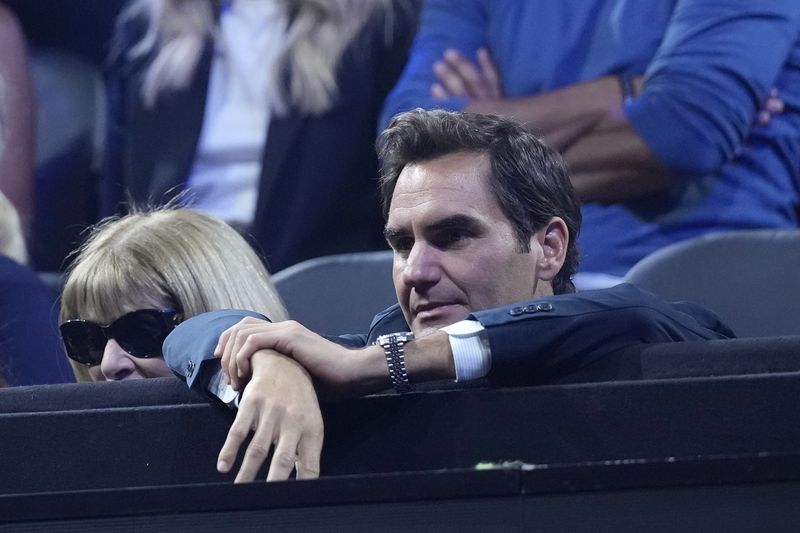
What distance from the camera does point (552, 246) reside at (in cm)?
177

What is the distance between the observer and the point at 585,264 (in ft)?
8.76

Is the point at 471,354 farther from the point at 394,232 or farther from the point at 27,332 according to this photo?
the point at 27,332

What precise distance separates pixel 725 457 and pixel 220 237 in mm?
1167

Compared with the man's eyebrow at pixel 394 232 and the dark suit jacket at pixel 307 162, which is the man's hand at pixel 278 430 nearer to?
the man's eyebrow at pixel 394 232

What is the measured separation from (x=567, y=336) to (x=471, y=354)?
11cm

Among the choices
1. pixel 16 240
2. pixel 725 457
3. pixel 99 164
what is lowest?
pixel 16 240

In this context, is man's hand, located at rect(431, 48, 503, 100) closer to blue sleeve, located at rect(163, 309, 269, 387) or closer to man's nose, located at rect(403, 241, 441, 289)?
man's nose, located at rect(403, 241, 441, 289)

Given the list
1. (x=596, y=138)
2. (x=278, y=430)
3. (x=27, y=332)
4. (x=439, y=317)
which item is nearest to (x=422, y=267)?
(x=439, y=317)

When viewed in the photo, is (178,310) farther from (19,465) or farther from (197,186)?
(197,186)

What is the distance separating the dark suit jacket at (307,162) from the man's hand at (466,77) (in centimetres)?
12

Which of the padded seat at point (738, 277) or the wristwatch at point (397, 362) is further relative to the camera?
the padded seat at point (738, 277)

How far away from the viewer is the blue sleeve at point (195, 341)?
1320 mm

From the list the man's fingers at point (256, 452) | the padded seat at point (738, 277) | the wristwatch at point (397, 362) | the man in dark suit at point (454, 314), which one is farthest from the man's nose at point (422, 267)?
the padded seat at point (738, 277)

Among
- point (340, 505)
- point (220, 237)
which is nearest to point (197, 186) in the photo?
point (220, 237)
